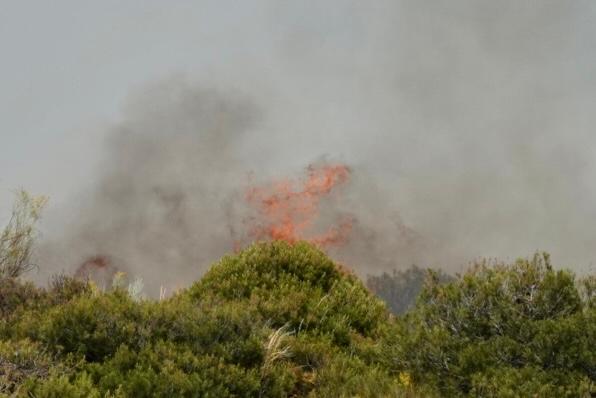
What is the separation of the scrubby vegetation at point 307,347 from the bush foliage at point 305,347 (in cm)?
2

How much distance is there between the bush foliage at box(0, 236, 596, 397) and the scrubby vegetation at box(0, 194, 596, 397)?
2 centimetres

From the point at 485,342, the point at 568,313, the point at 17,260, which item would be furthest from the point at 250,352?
the point at 17,260

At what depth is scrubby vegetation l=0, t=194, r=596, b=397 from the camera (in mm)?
7980

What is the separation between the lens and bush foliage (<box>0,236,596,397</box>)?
7.98 meters

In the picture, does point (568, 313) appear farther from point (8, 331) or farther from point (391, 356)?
point (8, 331)

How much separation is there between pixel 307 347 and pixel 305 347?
0.05 m

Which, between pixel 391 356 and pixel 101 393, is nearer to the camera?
pixel 101 393

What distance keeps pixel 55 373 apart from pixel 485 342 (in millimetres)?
5473

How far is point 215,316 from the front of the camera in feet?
32.0

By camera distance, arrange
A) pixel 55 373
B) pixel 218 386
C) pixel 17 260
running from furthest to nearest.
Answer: pixel 17 260 → pixel 218 386 → pixel 55 373

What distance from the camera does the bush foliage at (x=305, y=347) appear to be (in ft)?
26.2

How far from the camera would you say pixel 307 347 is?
33.9 ft

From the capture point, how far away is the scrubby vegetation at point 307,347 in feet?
26.2

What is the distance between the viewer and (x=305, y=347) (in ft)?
33.7
